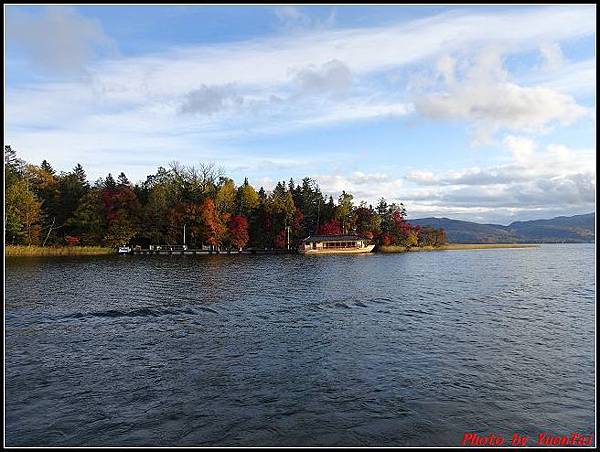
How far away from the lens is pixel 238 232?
10644 cm

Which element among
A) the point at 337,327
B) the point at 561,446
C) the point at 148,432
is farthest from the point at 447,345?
the point at 148,432

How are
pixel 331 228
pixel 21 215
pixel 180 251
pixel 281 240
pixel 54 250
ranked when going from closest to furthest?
pixel 21 215 < pixel 54 250 < pixel 180 251 < pixel 281 240 < pixel 331 228

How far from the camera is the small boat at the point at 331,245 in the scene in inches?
4183

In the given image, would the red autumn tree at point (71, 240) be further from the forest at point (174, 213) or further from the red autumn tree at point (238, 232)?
the red autumn tree at point (238, 232)

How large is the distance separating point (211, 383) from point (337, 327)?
35.3 feet

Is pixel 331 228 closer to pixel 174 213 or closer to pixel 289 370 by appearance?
pixel 174 213

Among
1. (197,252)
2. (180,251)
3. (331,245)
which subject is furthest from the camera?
(331,245)

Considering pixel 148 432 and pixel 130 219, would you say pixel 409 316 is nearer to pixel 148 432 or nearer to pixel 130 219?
pixel 148 432

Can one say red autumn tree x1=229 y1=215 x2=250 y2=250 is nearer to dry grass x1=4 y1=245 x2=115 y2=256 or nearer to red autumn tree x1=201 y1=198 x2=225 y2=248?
red autumn tree x1=201 y1=198 x2=225 y2=248

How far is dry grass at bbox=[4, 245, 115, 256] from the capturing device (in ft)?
245

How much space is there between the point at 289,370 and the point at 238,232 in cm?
9101

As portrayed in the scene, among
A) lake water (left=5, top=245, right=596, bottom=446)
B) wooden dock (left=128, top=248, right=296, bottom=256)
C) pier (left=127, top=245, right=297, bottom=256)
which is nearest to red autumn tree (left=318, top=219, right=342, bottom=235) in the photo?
wooden dock (left=128, top=248, right=296, bottom=256)

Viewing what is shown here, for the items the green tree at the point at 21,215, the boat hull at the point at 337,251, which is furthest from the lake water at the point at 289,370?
the boat hull at the point at 337,251

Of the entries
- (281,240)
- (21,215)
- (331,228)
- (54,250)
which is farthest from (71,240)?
(331,228)
